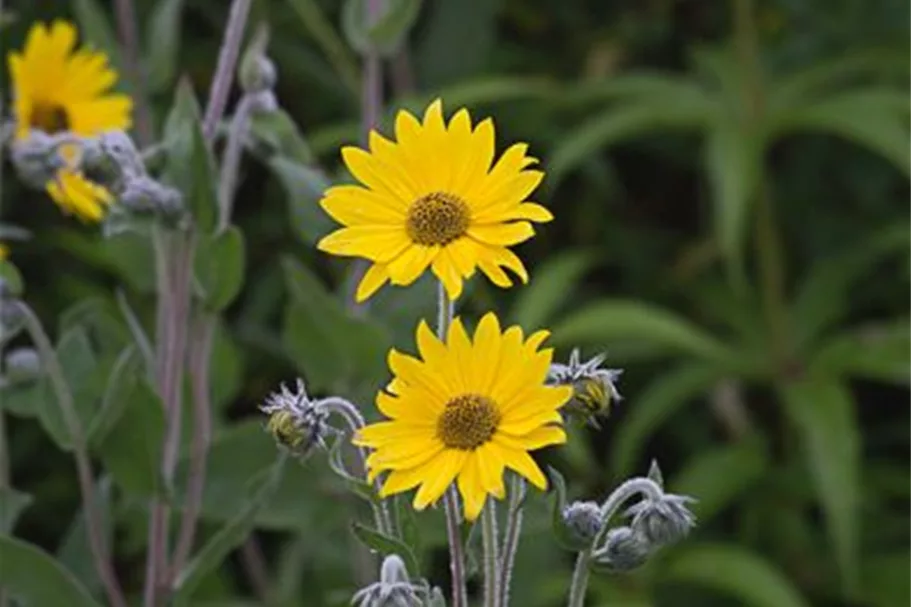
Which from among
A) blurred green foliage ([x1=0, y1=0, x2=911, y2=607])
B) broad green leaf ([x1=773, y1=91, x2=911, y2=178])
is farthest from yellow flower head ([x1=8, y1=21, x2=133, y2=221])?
broad green leaf ([x1=773, y1=91, x2=911, y2=178])

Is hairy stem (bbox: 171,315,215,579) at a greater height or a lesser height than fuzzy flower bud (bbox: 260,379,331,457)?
greater

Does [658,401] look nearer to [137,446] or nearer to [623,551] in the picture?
[137,446]

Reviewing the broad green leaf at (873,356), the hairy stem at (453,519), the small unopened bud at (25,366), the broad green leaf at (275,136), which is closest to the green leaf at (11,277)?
the small unopened bud at (25,366)

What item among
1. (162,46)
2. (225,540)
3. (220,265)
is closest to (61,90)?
(162,46)

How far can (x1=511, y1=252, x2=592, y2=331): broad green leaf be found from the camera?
211 cm

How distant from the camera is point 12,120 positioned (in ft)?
5.31

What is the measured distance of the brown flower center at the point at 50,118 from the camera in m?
1.64

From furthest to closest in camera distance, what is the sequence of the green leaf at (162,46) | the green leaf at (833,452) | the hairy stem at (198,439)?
1. the green leaf at (833,452)
2. the green leaf at (162,46)
3. the hairy stem at (198,439)

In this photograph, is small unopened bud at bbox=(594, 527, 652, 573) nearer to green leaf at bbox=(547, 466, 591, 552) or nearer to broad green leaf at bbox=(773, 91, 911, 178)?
green leaf at bbox=(547, 466, 591, 552)

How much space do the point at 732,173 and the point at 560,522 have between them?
42.7 inches

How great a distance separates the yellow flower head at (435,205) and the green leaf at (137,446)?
1.47 ft

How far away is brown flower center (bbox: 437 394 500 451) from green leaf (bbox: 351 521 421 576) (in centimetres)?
8

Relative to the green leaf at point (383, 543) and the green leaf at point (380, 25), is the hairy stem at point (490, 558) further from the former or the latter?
the green leaf at point (380, 25)

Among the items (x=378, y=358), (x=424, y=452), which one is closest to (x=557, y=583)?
(x=378, y=358)
